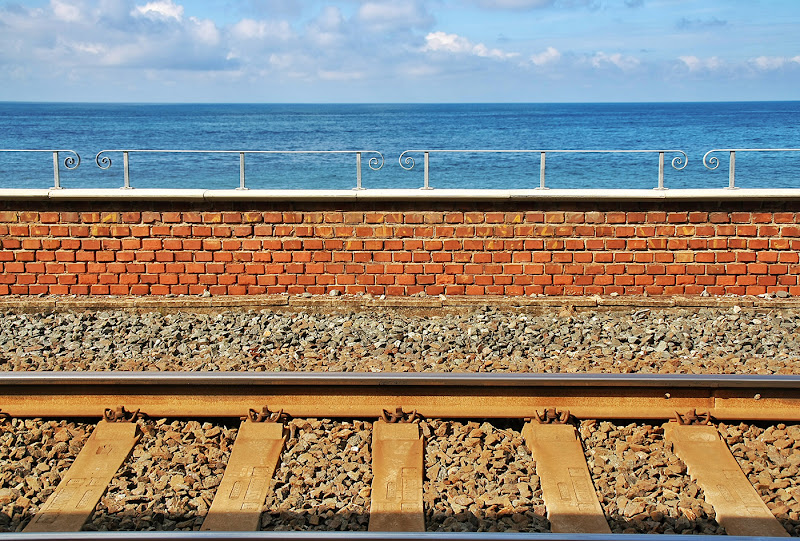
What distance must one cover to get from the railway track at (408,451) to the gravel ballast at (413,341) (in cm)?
93

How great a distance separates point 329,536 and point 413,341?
3.11 meters

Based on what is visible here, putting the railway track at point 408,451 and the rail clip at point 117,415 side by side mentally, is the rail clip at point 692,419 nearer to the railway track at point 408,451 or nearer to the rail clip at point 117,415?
the railway track at point 408,451

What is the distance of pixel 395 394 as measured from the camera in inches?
183

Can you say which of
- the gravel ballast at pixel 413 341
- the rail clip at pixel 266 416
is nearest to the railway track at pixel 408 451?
the rail clip at pixel 266 416

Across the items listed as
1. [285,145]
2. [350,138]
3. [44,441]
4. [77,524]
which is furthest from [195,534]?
[350,138]

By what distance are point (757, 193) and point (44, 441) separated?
20.4ft

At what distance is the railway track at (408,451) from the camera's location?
11.7ft

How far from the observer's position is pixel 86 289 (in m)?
7.80

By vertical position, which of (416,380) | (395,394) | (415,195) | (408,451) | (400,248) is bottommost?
(408,451)

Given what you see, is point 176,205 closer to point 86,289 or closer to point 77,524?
point 86,289

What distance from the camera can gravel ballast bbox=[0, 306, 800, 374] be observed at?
5637 millimetres

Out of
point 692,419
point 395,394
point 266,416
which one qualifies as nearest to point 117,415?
point 266,416

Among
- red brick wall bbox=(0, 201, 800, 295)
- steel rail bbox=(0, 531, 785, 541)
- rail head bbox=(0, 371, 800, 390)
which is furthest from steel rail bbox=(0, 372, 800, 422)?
red brick wall bbox=(0, 201, 800, 295)

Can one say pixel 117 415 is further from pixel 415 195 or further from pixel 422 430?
pixel 415 195
